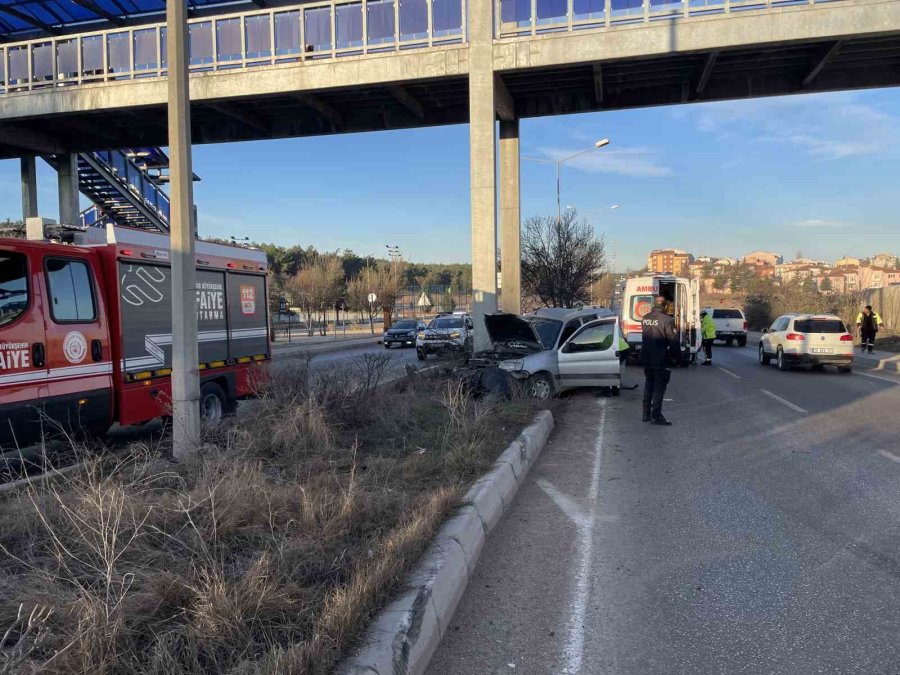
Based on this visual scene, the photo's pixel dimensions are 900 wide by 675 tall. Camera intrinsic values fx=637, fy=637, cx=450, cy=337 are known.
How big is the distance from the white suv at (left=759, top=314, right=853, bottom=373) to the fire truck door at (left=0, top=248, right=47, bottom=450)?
1897 cm

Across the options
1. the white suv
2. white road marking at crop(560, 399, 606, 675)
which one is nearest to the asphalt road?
white road marking at crop(560, 399, 606, 675)

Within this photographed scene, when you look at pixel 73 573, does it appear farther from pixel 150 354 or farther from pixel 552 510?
pixel 150 354

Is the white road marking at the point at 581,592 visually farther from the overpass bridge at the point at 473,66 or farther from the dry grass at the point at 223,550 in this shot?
the overpass bridge at the point at 473,66

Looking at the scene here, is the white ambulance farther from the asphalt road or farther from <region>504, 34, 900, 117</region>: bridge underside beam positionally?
the asphalt road

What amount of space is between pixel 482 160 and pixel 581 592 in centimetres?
1443

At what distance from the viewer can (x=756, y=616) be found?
3924 millimetres

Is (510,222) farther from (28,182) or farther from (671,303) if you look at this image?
(28,182)

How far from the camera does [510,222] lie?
69.3 feet

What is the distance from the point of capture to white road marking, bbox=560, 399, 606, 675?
3.50 metres

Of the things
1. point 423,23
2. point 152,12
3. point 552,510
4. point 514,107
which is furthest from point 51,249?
point 152,12

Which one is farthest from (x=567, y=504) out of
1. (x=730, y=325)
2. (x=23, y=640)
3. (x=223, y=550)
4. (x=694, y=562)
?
(x=730, y=325)

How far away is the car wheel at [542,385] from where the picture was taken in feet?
39.1

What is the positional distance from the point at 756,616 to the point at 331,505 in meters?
2.89

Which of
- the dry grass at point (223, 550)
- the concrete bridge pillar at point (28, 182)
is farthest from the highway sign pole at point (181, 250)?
the concrete bridge pillar at point (28, 182)
